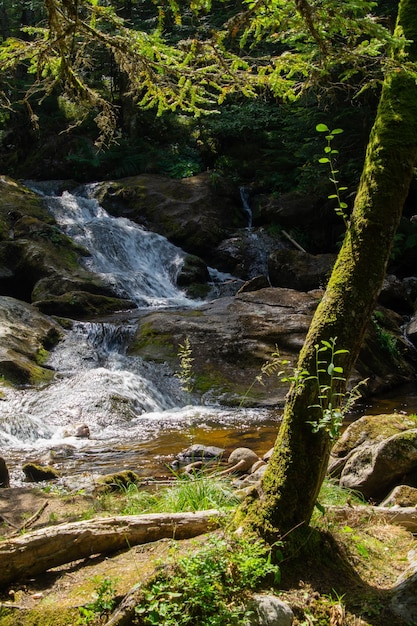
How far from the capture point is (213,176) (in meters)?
21.8

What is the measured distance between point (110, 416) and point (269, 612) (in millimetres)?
7248

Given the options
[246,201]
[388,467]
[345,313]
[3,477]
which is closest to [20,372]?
[3,477]

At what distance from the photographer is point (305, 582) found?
2.97 meters

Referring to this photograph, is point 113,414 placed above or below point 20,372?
below

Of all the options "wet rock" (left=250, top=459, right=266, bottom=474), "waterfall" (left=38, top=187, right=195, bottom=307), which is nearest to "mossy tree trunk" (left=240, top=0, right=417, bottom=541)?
"wet rock" (left=250, top=459, right=266, bottom=474)

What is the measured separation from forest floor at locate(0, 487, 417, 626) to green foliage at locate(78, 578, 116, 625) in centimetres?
1

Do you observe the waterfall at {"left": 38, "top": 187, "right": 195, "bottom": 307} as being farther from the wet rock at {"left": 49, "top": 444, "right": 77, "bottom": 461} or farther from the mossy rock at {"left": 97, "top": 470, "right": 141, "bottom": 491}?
the mossy rock at {"left": 97, "top": 470, "right": 141, "bottom": 491}

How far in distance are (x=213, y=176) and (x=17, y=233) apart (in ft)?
26.5

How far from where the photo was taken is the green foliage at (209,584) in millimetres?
2518

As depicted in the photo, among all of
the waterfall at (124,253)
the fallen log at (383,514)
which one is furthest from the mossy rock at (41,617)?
the waterfall at (124,253)

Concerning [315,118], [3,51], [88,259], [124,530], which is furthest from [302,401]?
[315,118]

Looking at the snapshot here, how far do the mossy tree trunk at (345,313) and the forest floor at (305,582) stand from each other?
286mm

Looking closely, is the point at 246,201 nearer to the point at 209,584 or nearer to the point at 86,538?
the point at 86,538


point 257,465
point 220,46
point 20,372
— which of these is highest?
point 220,46
